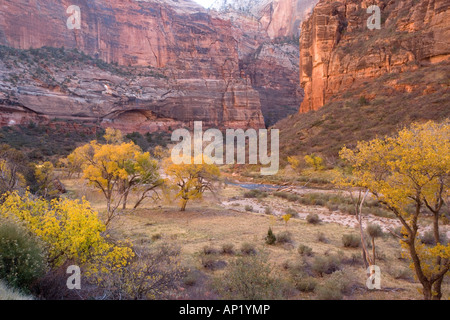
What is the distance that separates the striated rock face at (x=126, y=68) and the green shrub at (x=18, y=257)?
54.7m

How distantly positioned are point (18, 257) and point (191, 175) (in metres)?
A: 11.4

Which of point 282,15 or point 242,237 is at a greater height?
point 282,15

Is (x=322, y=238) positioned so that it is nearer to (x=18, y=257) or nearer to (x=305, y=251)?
(x=305, y=251)

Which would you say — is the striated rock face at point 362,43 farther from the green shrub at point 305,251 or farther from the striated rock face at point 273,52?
the green shrub at point 305,251

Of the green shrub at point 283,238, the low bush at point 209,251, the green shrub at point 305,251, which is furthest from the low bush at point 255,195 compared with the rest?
the low bush at point 209,251

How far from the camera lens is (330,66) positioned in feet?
150

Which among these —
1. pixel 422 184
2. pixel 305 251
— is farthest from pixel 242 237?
pixel 422 184

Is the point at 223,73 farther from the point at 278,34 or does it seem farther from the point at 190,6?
the point at 278,34

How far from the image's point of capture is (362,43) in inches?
1710

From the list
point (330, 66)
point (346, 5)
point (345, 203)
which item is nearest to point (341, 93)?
point (330, 66)

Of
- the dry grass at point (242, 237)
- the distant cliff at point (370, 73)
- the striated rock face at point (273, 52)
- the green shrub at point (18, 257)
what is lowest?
the dry grass at point (242, 237)

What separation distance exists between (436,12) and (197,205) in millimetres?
40767

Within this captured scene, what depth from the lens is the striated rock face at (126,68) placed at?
51594 mm

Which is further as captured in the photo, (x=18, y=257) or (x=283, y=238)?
(x=283, y=238)
